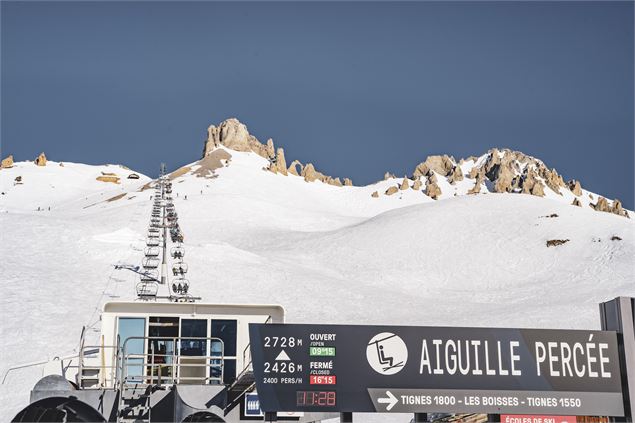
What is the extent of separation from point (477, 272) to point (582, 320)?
29.1 metres

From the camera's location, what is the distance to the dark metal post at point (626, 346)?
1545 cm

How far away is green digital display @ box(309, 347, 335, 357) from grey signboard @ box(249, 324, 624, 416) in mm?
20

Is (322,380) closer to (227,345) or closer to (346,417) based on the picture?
(346,417)

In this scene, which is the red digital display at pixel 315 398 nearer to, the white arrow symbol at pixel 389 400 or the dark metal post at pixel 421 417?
the white arrow symbol at pixel 389 400

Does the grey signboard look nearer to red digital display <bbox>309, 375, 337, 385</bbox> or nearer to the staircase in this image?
red digital display <bbox>309, 375, 337, 385</bbox>

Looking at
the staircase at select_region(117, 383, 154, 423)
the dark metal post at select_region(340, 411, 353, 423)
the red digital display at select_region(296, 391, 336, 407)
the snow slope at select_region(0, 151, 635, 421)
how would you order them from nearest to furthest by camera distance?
the red digital display at select_region(296, 391, 336, 407)
the dark metal post at select_region(340, 411, 353, 423)
the staircase at select_region(117, 383, 154, 423)
the snow slope at select_region(0, 151, 635, 421)

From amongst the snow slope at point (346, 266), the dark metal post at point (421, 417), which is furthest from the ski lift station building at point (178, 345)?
the snow slope at point (346, 266)

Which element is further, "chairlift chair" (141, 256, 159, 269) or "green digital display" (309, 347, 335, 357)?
"chairlift chair" (141, 256, 159, 269)

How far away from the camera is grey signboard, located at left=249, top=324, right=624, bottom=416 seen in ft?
50.6

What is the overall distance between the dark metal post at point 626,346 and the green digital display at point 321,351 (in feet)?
18.7

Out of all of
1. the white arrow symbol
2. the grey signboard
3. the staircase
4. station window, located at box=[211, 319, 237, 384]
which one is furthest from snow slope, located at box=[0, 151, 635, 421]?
the white arrow symbol

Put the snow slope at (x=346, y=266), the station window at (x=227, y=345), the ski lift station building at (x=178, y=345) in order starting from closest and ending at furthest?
1. the ski lift station building at (x=178, y=345)
2. the station window at (x=227, y=345)
3. the snow slope at (x=346, y=266)

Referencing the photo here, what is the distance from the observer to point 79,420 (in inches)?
642

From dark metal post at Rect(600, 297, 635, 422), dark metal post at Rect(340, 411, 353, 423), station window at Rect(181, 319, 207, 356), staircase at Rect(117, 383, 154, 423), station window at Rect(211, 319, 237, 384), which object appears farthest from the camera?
station window at Rect(181, 319, 207, 356)
